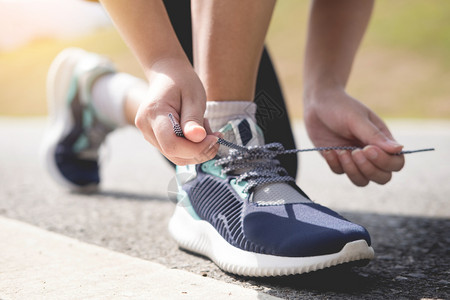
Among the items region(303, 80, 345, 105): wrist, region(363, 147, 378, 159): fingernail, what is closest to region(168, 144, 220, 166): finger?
region(363, 147, 378, 159): fingernail

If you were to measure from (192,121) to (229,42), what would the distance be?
0.26 m

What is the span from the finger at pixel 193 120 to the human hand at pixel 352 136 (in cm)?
46

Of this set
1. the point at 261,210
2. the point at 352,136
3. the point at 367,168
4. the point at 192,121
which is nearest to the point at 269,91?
the point at 352,136

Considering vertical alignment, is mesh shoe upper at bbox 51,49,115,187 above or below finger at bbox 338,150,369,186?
below

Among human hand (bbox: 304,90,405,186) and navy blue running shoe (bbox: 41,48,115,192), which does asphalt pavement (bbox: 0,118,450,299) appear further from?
human hand (bbox: 304,90,405,186)

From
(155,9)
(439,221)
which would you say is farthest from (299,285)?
(439,221)

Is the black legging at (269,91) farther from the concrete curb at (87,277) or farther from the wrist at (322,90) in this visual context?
the concrete curb at (87,277)

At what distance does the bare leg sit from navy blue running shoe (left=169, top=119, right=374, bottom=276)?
0.26ft

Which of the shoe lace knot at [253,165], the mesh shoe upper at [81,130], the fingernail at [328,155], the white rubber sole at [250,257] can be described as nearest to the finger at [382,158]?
the fingernail at [328,155]

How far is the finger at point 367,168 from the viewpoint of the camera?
1162mm

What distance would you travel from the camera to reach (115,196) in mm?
1889

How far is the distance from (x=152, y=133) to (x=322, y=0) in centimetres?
79

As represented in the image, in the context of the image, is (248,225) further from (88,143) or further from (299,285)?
(88,143)

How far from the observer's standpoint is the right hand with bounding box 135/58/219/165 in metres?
0.81
